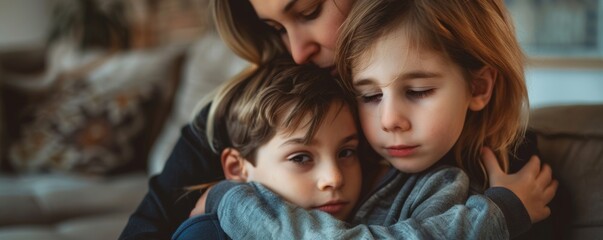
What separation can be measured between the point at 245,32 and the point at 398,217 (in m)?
0.52

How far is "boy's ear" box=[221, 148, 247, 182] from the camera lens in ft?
4.16

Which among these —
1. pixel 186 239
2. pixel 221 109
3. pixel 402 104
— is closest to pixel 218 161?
pixel 221 109

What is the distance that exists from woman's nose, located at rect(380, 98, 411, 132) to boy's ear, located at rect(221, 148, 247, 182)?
29 centimetres

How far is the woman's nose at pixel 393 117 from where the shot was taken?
1073mm

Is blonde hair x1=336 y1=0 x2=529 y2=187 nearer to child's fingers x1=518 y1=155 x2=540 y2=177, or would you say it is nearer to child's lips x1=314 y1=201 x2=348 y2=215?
child's fingers x1=518 y1=155 x2=540 y2=177

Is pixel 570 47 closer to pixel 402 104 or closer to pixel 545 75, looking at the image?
pixel 545 75

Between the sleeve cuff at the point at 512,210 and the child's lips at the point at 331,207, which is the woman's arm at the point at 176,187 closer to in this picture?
the child's lips at the point at 331,207

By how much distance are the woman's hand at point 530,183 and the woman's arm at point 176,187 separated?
49 centimetres

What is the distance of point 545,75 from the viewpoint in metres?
3.46

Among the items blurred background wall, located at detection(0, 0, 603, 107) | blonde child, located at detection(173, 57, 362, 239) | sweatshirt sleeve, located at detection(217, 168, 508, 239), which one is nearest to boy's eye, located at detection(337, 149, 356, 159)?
blonde child, located at detection(173, 57, 362, 239)

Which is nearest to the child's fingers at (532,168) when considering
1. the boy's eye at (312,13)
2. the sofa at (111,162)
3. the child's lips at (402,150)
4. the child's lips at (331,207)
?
the child's lips at (402,150)

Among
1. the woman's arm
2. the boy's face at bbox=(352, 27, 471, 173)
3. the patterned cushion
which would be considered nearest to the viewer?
the boy's face at bbox=(352, 27, 471, 173)

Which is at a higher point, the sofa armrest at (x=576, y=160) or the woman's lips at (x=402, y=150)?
the woman's lips at (x=402, y=150)

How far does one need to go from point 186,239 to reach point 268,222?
156 mm
